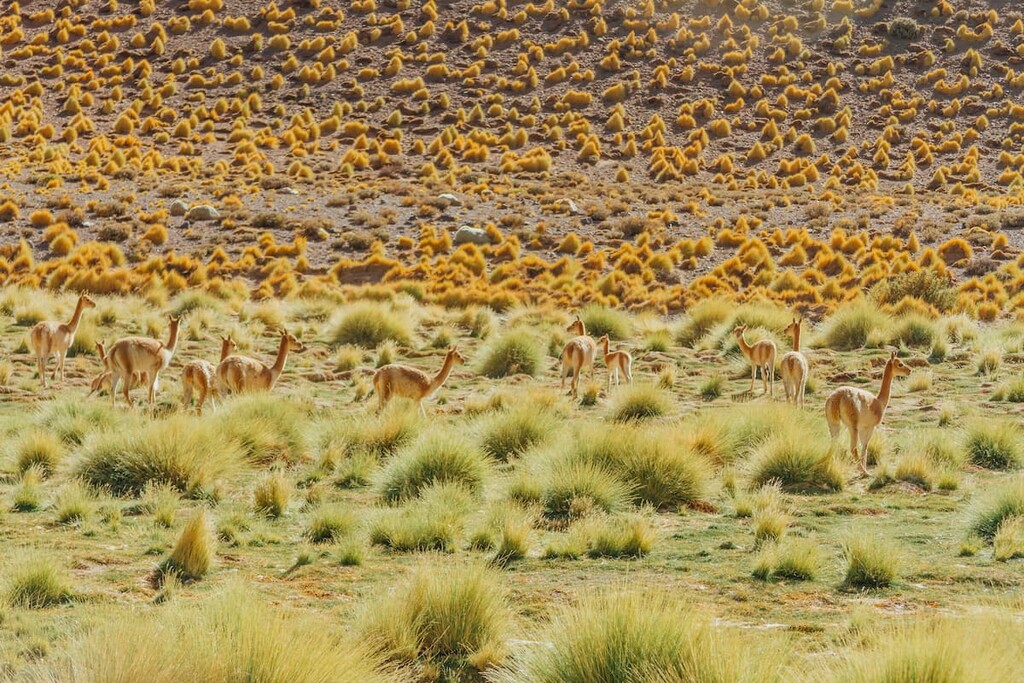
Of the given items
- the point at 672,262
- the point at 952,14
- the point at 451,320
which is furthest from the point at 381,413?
the point at 952,14

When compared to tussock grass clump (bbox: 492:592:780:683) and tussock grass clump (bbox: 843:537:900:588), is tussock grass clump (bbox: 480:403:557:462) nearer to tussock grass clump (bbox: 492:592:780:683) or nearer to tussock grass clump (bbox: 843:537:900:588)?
tussock grass clump (bbox: 843:537:900:588)

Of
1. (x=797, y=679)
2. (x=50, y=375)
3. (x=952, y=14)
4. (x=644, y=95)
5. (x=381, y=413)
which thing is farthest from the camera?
(x=952, y=14)

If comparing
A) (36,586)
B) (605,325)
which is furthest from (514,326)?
(36,586)

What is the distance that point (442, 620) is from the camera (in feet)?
18.5

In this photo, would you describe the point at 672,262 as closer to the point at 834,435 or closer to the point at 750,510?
the point at 834,435

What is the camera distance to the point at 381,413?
37.8 ft

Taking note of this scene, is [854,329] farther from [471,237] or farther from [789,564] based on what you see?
[471,237]

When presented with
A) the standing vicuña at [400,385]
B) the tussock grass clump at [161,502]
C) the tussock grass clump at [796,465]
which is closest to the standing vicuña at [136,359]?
the standing vicuña at [400,385]

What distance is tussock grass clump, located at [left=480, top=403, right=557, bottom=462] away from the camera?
10922 millimetres

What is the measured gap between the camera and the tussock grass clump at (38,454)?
968 centimetres

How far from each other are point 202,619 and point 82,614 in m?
1.55

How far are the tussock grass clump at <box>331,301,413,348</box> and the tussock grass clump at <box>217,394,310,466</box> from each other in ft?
22.4

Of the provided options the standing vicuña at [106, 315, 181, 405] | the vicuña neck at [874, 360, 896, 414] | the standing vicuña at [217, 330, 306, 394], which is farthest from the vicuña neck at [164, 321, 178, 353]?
the vicuña neck at [874, 360, 896, 414]

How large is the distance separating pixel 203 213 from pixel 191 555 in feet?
86.5
